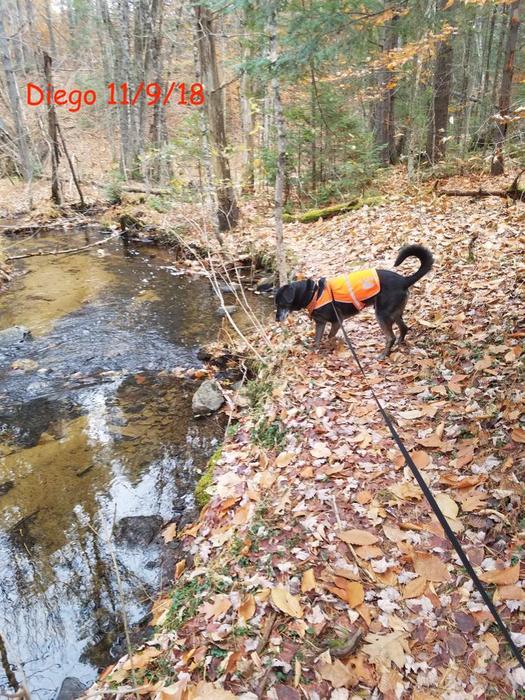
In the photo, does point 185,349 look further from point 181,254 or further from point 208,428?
point 181,254

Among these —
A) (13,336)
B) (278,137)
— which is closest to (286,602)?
(278,137)

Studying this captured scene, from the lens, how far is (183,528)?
4.47 m

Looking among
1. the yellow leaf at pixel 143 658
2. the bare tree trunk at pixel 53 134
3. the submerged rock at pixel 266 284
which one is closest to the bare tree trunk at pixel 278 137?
the submerged rock at pixel 266 284

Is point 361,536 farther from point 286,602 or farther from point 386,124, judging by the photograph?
point 386,124

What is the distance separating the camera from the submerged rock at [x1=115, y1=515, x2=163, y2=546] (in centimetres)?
441

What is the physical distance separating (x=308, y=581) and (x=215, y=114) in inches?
506

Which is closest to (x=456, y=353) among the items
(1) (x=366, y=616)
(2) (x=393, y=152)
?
(1) (x=366, y=616)

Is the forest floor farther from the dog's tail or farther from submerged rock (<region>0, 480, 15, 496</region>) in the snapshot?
submerged rock (<region>0, 480, 15, 496</region>)

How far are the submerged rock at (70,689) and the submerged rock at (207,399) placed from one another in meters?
A: 3.46

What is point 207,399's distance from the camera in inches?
252

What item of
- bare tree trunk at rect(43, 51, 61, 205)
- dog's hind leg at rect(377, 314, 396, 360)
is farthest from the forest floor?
bare tree trunk at rect(43, 51, 61, 205)

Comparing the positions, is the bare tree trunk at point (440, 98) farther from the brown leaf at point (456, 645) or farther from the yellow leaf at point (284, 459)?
the brown leaf at point (456, 645)

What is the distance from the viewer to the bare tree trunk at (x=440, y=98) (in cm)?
1202
